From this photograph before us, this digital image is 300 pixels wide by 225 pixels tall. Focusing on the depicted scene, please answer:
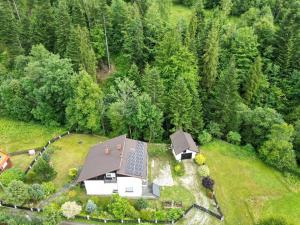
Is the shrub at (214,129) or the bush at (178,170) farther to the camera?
the shrub at (214,129)

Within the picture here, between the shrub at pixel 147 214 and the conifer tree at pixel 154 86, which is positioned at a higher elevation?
the conifer tree at pixel 154 86

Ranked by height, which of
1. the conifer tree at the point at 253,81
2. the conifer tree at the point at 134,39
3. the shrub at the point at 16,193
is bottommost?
the shrub at the point at 16,193

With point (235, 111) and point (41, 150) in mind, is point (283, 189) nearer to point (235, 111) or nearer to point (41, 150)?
point (235, 111)

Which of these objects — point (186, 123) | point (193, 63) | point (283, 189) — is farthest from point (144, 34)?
point (283, 189)

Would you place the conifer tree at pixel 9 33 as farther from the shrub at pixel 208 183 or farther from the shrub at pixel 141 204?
the shrub at pixel 208 183

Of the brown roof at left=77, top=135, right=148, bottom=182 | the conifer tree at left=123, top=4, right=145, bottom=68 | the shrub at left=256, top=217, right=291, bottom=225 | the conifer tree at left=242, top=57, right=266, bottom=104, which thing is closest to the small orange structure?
the brown roof at left=77, top=135, right=148, bottom=182

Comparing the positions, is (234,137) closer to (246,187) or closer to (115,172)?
(246,187)

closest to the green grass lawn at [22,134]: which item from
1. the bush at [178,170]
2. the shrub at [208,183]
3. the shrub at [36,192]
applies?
the shrub at [36,192]

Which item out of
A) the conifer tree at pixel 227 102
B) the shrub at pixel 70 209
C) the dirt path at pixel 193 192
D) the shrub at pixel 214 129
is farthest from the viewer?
the shrub at pixel 214 129
